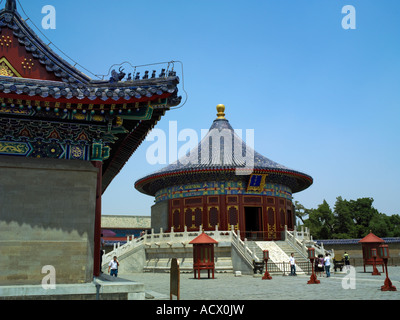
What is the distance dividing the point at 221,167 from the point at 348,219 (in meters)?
26.4

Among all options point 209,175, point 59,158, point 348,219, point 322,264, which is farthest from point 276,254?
point 348,219

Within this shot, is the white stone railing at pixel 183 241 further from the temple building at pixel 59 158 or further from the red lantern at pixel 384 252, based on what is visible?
the temple building at pixel 59 158

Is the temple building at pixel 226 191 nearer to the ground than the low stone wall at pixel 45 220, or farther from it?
farther from it

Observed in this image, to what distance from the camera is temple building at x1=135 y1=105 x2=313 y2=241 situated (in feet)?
98.8

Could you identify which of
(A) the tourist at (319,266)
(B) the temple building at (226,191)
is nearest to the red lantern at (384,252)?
(A) the tourist at (319,266)

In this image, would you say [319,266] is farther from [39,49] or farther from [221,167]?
[39,49]

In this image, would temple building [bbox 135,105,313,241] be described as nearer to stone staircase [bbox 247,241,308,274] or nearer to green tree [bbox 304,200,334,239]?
stone staircase [bbox 247,241,308,274]

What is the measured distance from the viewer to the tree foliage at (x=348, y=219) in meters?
48.5

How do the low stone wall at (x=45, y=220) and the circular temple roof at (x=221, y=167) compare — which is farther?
the circular temple roof at (x=221, y=167)

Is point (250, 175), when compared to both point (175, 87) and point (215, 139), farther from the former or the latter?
point (175, 87)

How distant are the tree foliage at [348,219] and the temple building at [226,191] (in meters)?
18.5

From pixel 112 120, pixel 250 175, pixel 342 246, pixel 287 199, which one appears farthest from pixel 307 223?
pixel 112 120

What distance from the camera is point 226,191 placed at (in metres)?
30.6

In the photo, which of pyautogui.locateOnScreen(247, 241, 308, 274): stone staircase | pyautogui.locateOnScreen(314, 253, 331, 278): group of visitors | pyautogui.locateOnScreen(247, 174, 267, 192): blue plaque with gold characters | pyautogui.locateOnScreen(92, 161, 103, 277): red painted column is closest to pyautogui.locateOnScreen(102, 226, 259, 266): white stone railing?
pyautogui.locateOnScreen(247, 241, 308, 274): stone staircase
